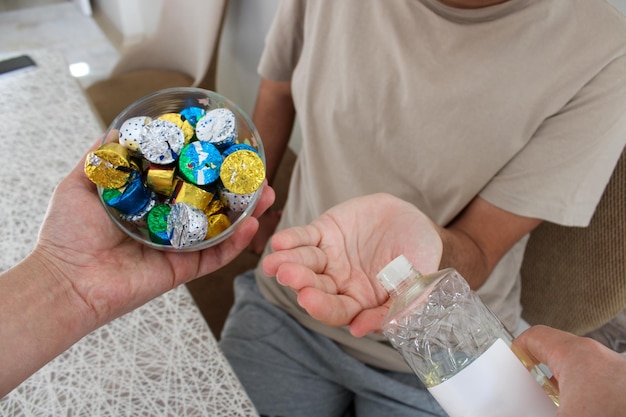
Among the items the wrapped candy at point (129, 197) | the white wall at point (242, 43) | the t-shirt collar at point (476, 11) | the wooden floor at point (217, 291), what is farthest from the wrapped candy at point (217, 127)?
the white wall at point (242, 43)

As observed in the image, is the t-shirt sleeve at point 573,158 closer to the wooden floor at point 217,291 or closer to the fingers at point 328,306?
the fingers at point 328,306

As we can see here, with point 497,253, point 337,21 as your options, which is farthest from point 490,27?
point 497,253

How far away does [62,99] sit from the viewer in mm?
1106

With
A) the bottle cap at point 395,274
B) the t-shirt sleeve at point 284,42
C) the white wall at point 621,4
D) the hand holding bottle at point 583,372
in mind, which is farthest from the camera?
the t-shirt sleeve at point 284,42

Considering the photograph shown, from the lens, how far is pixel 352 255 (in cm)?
70

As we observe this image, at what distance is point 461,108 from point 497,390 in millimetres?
537

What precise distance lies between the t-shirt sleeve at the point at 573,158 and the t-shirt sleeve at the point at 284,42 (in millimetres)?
504

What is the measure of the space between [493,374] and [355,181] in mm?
571

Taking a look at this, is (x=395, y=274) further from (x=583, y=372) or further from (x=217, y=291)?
(x=217, y=291)

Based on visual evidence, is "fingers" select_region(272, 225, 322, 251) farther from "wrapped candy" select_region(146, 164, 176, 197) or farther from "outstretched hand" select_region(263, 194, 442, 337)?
"wrapped candy" select_region(146, 164, 176, 197)

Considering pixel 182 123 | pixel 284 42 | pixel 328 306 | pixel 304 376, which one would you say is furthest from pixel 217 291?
pixel 328 306

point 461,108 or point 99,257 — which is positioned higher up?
point 461,108

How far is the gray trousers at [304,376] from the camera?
914 millimetres

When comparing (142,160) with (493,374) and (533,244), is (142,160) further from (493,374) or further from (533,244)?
(533,244)
